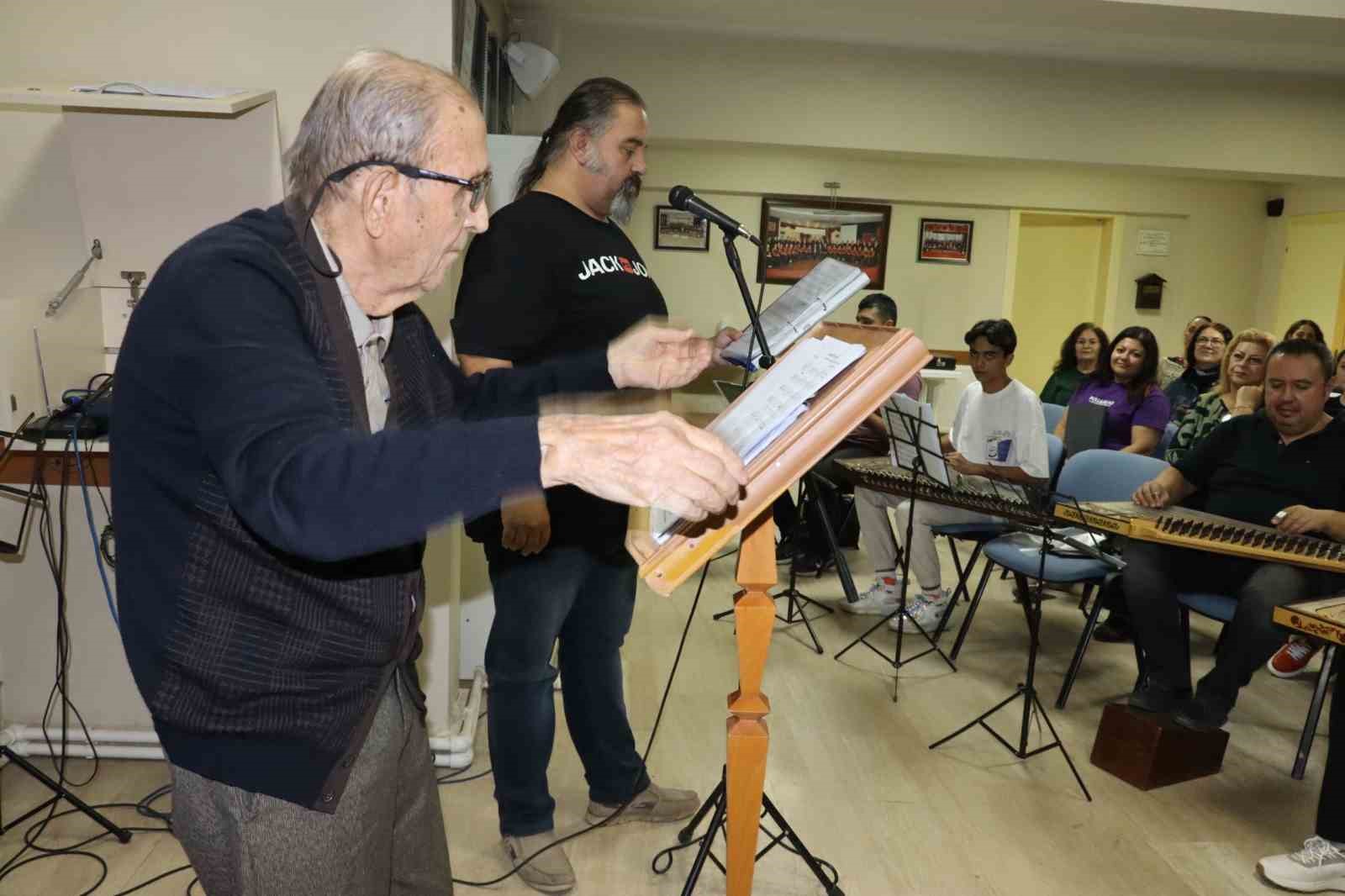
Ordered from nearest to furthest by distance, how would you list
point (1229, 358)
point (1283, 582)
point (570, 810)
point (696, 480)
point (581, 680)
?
point (696, 480) < point (581, 680) < point (570, 810) < point (1283, 582) < point (1229, 358)

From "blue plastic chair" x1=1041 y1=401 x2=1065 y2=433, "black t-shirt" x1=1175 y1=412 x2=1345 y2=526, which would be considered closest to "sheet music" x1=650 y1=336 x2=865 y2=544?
"black t-shirt" x1=1175 y1=412 x2=1345 y2=526

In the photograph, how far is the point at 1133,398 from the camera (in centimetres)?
455

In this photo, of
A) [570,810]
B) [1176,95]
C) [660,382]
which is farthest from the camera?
[1176,95]

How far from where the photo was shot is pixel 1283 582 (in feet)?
8.88

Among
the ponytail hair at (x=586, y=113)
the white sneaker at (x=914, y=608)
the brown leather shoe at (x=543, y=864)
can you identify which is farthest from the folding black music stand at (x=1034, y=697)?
the ponytail hair at (x=586, y=113)

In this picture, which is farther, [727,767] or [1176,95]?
[1176,95]

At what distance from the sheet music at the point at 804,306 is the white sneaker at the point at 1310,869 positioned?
1.85m

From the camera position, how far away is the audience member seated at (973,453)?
3760mm

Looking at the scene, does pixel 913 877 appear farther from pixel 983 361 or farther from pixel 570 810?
pixel 983 361

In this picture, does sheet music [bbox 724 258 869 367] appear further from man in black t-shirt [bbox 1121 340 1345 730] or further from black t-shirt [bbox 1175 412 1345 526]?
black t-shirt [bbox 1175 412 1345 526]

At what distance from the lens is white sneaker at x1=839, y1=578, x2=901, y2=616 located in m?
A: 3.93

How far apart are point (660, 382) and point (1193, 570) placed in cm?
239

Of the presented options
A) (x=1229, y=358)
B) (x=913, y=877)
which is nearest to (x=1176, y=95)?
(x=1229, y=358)

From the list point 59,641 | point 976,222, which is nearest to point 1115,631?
point 59,641
